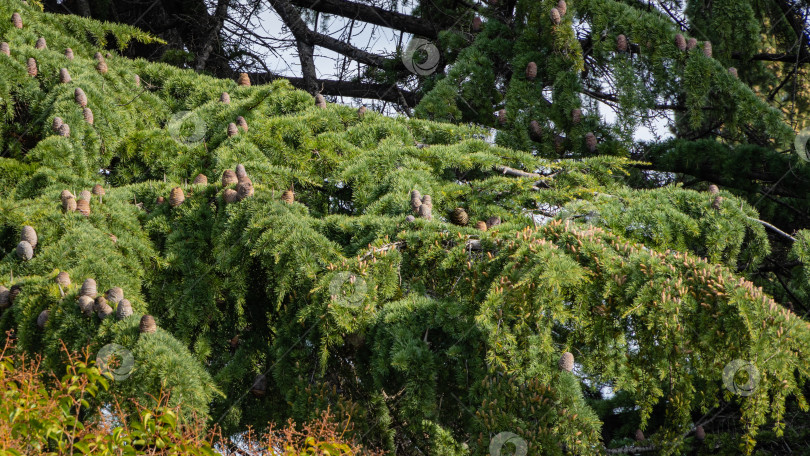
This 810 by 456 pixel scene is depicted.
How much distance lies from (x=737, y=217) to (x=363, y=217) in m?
2.11

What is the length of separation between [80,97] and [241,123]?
102 cm

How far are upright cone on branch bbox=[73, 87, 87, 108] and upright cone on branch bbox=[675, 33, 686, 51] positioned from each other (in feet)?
13.6

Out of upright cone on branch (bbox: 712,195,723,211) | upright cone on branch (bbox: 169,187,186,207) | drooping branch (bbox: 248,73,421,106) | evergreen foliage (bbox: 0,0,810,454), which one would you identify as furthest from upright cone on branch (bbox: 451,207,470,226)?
drooping branch (bbox: 248,73,421,106)

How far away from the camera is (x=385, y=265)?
349 centimetres

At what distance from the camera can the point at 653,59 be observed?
555 cm

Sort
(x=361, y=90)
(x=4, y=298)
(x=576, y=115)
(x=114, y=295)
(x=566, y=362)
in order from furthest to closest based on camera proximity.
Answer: (x=361, y=90) < (x=576, y=115) < (x=4, y=298) < (x=114, y=295) < (x=566, y=362)

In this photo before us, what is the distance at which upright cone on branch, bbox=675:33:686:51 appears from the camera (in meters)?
5.43

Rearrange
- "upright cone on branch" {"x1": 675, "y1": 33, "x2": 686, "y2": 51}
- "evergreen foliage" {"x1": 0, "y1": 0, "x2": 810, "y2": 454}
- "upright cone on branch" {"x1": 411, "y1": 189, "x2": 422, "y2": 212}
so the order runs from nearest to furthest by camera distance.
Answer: "evergreen foliage" {"x1": 0, "y1": 0, "x2": 810, "y2": 454} < "upright cone on branch" {"x1": 411, "y1": 189, "x2": 422, "y2": 212} < "upright cone on branch" {"x1": 675, "y1": 33, "x2": 686, "y2": 51}

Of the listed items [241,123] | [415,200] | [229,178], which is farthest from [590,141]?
[229,178]

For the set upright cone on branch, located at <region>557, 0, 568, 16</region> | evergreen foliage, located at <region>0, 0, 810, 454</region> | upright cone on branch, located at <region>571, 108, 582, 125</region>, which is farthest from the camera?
upright cone on branch, located at <region>571, 108, 582, 125</region>

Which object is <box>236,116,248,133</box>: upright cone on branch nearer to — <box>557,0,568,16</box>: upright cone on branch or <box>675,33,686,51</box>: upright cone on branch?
<box>557,0,568,16</box>: upright cone on branch

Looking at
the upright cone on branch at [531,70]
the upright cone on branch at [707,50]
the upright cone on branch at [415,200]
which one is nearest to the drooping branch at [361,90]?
the upright cone on branch at [531,70]

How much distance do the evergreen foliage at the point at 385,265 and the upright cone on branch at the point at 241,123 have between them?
0.31ft

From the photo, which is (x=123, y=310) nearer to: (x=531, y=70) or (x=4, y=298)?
(x=4, y=298)
